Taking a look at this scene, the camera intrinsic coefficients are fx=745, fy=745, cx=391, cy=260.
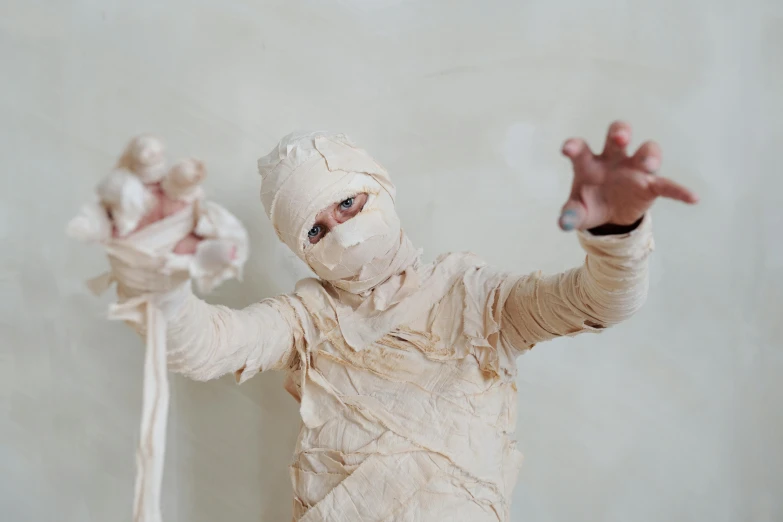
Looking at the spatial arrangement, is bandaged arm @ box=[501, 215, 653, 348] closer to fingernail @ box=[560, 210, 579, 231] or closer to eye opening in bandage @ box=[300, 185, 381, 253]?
fingernail @ box=[560, 210, 579, 231]

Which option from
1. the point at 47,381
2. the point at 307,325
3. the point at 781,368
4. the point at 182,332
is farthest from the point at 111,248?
the point at 781,368

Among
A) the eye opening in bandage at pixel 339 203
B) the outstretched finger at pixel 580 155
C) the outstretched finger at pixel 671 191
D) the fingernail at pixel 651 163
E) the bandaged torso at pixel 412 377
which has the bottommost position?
the bandaged torso at pixel 412 377

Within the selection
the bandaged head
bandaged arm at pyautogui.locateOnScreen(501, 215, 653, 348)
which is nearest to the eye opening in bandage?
the bandaged head

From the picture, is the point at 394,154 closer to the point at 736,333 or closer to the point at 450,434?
the point at 450,434

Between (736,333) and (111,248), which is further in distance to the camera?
(736,333)

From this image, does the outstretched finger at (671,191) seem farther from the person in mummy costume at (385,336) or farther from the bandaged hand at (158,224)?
the bandaged hand at (158,224)

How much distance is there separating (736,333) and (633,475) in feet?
1.12

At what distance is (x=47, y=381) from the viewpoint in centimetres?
142

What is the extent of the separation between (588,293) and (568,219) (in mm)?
185

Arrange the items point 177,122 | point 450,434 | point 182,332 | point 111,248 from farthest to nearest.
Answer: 1. point 177,122
2. point 450,434
3. point 182,332
4. point 111,248

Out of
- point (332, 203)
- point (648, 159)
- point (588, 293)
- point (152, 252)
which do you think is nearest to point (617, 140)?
point (648, 159)

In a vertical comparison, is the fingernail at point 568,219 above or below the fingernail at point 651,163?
below

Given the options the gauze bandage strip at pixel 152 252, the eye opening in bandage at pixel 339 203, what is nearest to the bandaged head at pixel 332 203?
the eye opening in bandage at pixel 339 203

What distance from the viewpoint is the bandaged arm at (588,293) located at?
2.85ft
